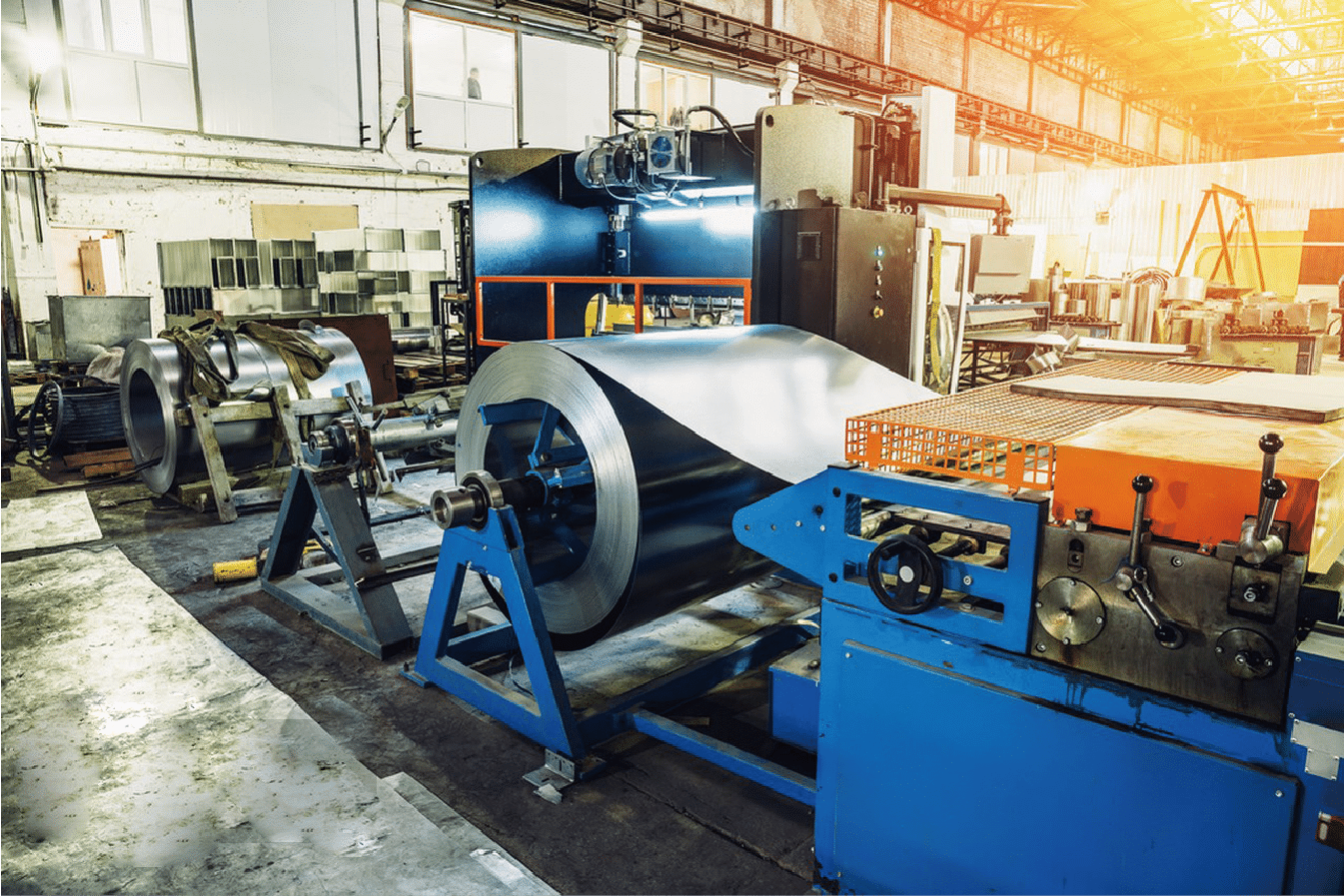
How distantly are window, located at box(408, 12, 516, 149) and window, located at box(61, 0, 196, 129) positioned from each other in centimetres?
298

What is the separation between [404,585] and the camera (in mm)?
4340

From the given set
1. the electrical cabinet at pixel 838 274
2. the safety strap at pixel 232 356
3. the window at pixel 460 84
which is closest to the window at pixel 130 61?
the window at pixel 460 84

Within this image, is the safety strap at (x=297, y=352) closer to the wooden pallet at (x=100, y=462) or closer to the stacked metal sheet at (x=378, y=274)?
the wooden pallet at (x=100, y=462)

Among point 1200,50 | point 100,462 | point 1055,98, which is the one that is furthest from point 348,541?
point 1055,98

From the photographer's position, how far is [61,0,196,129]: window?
9.96m

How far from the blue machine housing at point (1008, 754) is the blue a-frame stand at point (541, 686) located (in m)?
0.53

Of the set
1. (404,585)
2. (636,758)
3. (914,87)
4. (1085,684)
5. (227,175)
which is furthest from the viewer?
(914,87)

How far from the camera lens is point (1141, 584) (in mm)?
1376

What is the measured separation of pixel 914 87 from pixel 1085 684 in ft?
64.8

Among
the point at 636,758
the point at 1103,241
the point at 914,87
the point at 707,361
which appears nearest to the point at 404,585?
the point at 636,758

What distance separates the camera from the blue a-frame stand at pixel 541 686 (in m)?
2.51

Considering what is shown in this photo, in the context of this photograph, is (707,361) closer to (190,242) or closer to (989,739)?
(989,739)

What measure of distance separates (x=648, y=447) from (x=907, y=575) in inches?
37.9

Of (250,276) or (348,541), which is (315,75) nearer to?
(250,276)
